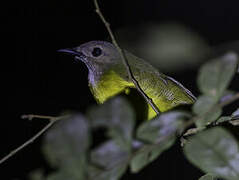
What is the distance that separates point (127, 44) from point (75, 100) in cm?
76

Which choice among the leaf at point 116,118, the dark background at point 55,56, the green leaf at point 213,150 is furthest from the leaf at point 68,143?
the dark background at point 55,56

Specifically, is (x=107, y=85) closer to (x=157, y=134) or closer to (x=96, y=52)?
(x=96, y=52)

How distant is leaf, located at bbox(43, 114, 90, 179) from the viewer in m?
0.40

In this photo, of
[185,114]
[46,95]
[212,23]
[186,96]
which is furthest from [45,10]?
[185,114]

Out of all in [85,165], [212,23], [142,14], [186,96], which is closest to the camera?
[85,165]

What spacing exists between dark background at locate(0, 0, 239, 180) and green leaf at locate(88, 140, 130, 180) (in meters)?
2.31

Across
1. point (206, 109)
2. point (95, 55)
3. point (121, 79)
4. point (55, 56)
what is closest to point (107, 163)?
point (206, 109)

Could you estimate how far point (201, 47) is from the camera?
10.5ft

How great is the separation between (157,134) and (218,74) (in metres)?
0.11

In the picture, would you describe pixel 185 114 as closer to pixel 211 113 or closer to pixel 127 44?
pixel 211 113

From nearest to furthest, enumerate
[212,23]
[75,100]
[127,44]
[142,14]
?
[127,44], [75,100], [212,23], [142,14]

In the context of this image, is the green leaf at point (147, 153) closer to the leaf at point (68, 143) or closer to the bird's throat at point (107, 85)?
the leaf at point (68, 143)

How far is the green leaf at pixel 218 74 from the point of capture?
1.51 ft

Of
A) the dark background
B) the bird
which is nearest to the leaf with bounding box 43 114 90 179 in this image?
the bird
